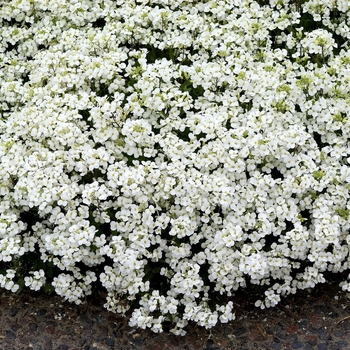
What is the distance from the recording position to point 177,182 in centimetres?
446

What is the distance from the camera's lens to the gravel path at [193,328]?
437 cm

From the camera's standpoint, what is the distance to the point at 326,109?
4.76 m

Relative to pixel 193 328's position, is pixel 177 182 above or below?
above

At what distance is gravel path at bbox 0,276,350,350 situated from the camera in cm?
437

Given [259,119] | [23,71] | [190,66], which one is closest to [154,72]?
[190,66]

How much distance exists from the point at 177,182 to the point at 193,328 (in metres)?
0.96

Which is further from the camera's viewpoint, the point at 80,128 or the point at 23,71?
the point at 23,71

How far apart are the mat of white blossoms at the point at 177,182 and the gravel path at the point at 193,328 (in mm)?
108

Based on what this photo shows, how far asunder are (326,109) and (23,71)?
8.04 feet

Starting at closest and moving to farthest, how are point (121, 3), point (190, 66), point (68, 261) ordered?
point (68, 261) < point (190, 66) < point (121, 3)

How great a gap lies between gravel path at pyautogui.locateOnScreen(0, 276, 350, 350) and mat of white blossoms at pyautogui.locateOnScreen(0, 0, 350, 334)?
0.11 m

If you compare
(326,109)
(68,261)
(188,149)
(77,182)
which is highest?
(326,109)

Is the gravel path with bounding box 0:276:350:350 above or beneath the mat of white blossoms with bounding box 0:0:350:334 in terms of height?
beneath

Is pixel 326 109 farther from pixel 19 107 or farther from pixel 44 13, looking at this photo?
pixel 44 13
